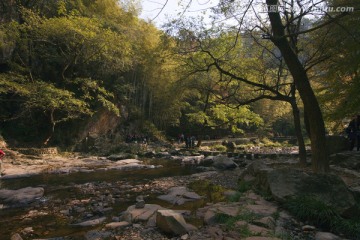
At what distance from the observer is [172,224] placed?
4336 millimetres

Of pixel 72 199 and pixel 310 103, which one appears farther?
pixel 72 199

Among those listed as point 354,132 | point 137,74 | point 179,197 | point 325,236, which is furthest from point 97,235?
point 137,74

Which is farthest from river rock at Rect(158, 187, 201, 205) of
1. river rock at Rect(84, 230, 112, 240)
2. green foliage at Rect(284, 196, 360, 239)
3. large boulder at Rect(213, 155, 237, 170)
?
large boulder at Rect(213, 155, 237, 170)

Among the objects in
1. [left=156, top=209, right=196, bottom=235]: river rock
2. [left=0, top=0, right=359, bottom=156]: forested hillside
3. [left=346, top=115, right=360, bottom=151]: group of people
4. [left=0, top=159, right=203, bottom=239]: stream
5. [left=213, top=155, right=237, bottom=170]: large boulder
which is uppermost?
[left=0, top=0, right=359, bottom=156]: forested hillside

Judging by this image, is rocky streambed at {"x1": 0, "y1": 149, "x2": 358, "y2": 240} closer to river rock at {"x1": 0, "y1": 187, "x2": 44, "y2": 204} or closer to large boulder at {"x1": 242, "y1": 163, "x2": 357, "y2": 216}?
river rock at {"x1": 0, "y1": 187, "x2": 44, "y2": 204}

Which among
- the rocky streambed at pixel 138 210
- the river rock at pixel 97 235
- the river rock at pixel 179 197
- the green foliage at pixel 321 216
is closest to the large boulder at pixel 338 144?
the rocky streambed at pixel 138 210

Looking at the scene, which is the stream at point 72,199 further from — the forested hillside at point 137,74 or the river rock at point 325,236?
the forested hillside at point 137,74

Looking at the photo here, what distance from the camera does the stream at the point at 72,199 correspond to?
5312 millimetres

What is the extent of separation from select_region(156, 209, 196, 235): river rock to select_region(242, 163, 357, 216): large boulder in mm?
2091

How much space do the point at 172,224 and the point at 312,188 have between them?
279 centimetres

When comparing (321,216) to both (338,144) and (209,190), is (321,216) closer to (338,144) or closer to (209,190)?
(209,190)

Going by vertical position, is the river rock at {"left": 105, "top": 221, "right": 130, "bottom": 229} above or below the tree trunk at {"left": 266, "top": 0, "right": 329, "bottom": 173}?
below

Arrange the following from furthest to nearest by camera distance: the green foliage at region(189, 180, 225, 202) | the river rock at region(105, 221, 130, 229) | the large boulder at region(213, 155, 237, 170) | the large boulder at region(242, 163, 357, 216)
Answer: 1. the large boulder at region(213, 155, 237, 170)
2. the green foliage at region(189, 180, 225, 202)
3. the large boulder at region(242, 163, 357, 216)
4. the river rock at region(105, 221, 130, 229)

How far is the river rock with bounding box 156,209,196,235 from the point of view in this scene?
4.31 meters
